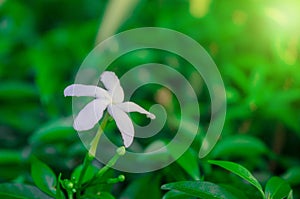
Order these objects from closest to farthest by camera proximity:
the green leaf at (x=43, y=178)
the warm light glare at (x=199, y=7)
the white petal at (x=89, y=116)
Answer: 1. the white petal at (x=89, y=116)
2. the green leaf at (x=43, y=178)
3. the warm light glare at (x=199, y=7)

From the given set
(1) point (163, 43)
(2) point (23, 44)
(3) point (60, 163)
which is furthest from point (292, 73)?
(2) point (23, 44)

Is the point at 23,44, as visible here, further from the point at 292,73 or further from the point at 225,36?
the point at 292,73

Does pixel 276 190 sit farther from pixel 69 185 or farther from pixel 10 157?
pixel 10 157

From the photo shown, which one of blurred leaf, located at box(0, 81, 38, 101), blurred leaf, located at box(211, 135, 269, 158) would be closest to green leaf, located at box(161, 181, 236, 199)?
blurred leaf, located at box(211, 135, 269, 158)

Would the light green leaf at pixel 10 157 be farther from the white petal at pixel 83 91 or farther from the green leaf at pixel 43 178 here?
the white petal at pixel 83 91

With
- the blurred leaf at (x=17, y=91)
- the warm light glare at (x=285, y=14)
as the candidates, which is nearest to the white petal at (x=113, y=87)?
the blurred leaf at (x=17, y=91)

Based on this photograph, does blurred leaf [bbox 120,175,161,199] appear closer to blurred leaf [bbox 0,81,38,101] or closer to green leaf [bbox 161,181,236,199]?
green leaf [bbox 161,181,236,199]

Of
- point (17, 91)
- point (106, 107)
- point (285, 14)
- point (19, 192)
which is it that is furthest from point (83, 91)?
point (285, 14)
